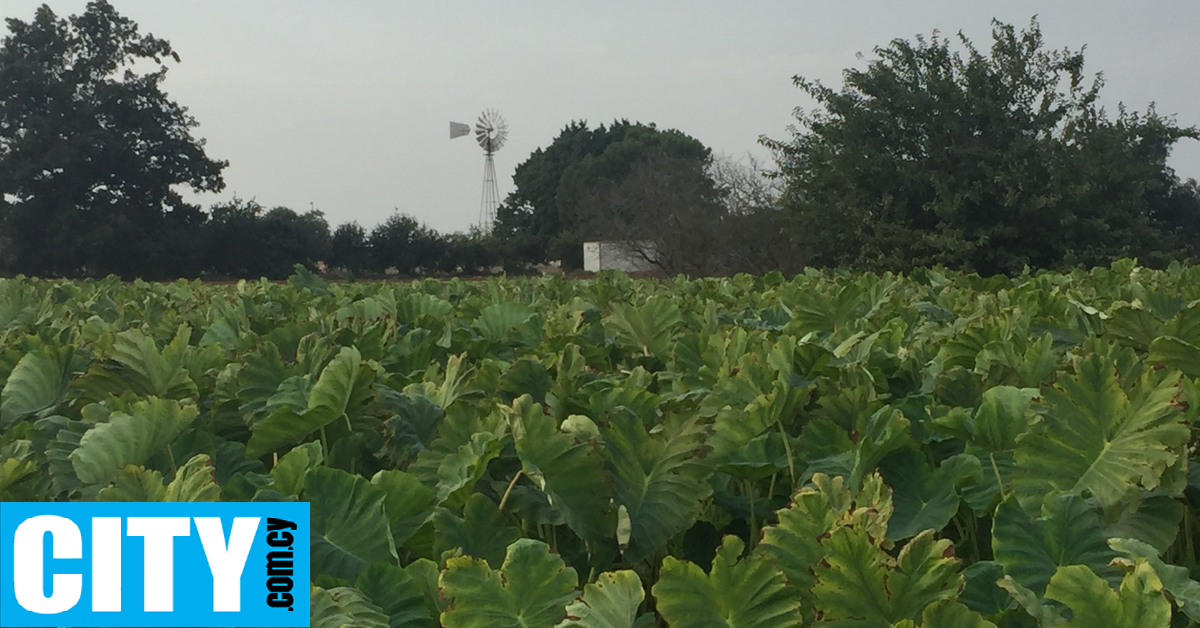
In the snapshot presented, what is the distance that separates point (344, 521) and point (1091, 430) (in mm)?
728

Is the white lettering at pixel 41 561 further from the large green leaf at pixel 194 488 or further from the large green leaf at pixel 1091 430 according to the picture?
the large green leaf at pixel 1091 430

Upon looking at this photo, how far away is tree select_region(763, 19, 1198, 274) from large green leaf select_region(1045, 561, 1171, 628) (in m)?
22.4

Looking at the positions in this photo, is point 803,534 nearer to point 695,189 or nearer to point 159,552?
point 159,552

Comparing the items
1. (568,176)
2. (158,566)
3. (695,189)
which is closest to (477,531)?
(158,566)

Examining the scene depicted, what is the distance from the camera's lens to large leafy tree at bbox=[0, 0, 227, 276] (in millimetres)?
40000

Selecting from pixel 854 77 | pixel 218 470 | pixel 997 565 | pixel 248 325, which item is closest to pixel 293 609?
pixel 218 470

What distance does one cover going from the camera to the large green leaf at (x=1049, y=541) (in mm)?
892

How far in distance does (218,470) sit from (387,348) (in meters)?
0.81

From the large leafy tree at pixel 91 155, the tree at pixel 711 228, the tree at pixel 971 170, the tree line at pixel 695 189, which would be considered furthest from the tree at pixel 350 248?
the tree at pixel 971 170

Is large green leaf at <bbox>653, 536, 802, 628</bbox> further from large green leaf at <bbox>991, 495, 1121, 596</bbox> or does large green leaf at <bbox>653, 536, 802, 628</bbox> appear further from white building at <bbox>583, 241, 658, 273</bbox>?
white building at <bbox>583, 241, 658, 273</bbox>

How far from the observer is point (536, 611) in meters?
0.83

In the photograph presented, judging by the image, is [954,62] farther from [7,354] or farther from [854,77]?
[7,354]

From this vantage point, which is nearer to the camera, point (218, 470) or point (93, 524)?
point (93, 524)

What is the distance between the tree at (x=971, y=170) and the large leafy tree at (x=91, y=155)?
26987 mm
